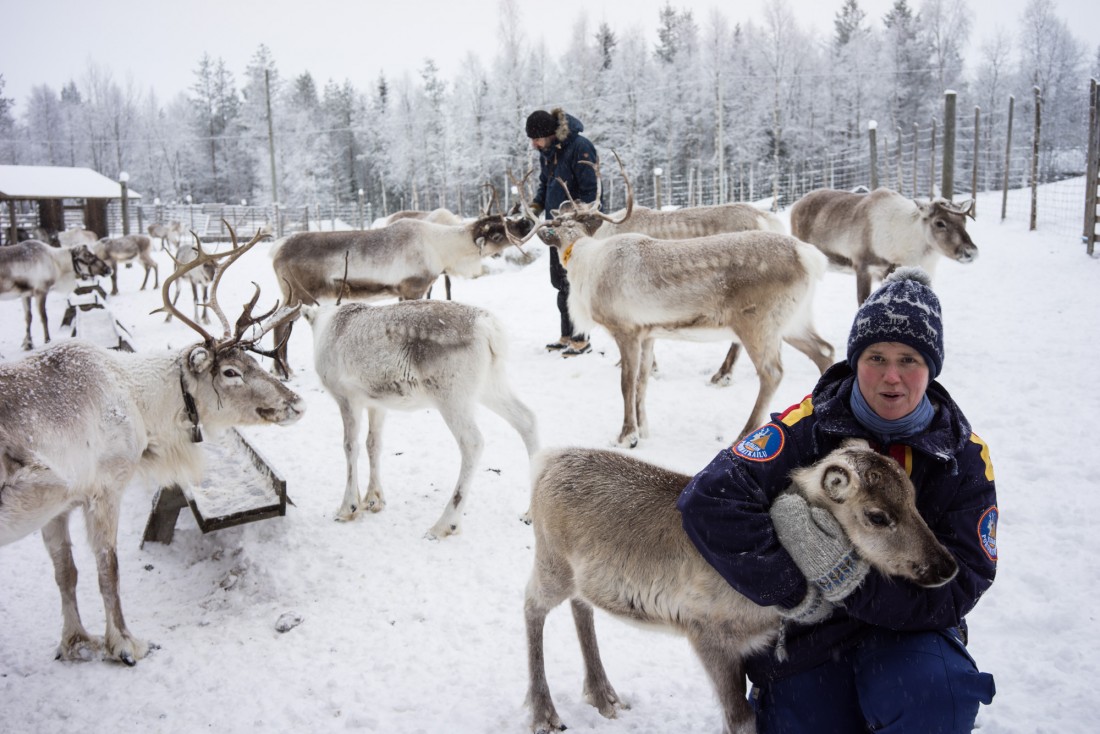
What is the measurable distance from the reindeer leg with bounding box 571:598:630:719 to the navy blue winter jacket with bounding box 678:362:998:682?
672 millimetres

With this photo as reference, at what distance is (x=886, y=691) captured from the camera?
1833 mm

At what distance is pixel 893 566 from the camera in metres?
1.83

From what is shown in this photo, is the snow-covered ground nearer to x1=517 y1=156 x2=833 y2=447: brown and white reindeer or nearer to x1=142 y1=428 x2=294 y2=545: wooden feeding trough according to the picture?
x1=142 y1=428 x2=294 y2=545: wooden feeding trough

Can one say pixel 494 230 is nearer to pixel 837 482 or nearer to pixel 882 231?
pixel 882 231

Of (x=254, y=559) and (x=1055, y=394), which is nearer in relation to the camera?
(x=254, y=559)

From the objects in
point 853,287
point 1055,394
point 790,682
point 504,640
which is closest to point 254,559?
point 504,640

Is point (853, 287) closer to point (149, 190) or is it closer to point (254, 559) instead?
point (254, 559)

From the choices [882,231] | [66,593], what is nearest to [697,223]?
[882,231]

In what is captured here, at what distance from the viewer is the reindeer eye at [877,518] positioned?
183 centimetres

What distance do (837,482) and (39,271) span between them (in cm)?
1216

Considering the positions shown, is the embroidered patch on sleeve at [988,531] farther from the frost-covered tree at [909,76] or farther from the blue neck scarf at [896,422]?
the frost-covered tree at [909,76]

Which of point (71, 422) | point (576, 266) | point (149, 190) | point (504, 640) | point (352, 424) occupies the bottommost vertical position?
point (504, 640)

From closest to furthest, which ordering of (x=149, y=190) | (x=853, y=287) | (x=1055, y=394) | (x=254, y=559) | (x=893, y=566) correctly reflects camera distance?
(x=893, y=566) < (x=254, y=559) < (x=1055, y=394) < (x=853, y=287) < (x=149, y=190)

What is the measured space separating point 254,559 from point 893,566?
310 cm
